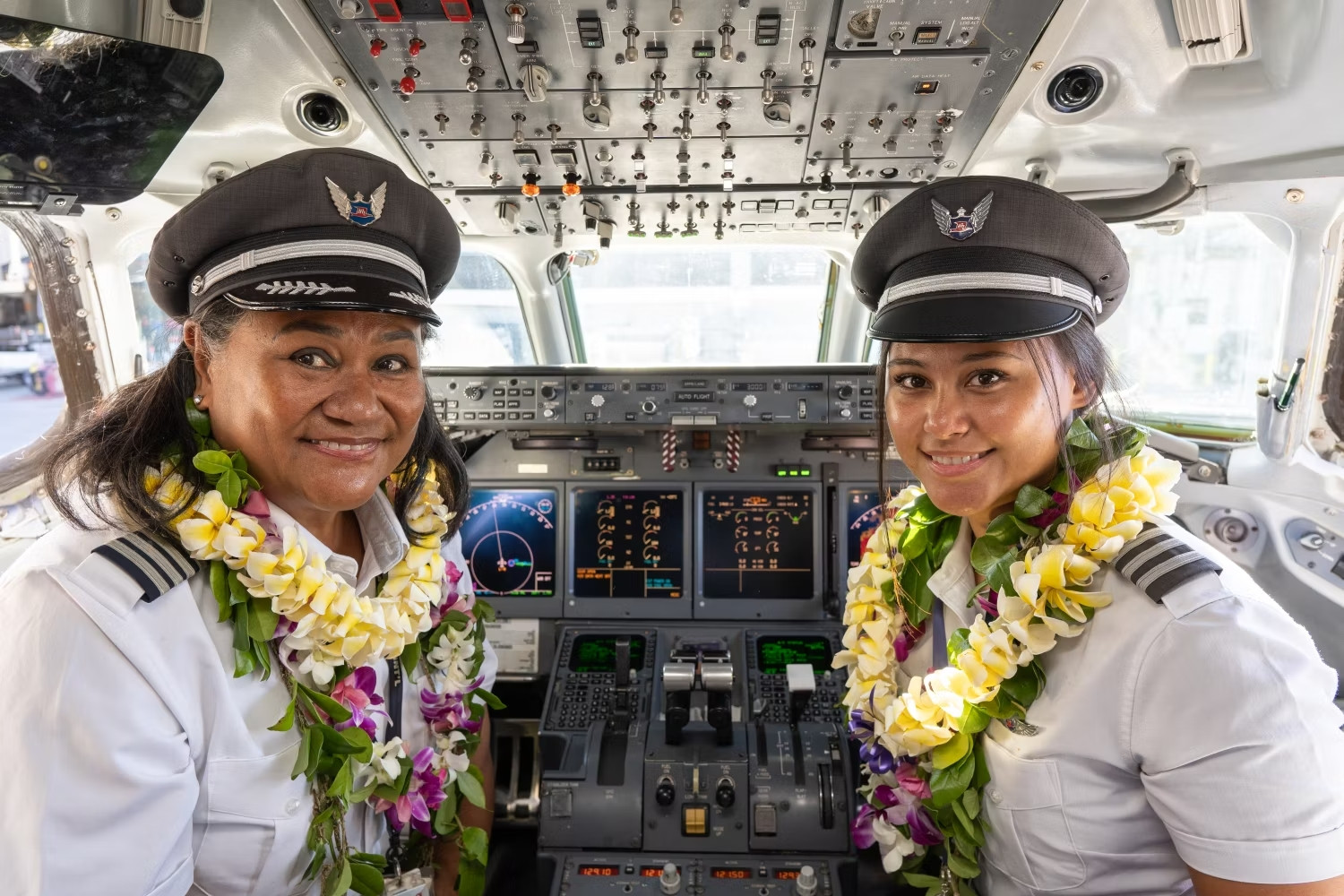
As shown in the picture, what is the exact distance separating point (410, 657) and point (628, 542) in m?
1.41

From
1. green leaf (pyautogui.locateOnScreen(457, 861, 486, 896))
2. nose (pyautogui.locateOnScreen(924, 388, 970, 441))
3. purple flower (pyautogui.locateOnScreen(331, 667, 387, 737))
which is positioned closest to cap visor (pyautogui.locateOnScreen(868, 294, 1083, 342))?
nose (pyautogui.locateOnScreen(924, 388, 970, 441))

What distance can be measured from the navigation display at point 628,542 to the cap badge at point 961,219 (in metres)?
1.86

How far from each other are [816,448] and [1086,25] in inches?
65.5

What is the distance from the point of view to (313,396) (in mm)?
1351

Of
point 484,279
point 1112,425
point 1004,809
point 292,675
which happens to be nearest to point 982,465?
point 1112,425

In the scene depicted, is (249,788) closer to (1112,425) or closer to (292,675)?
(292,675)

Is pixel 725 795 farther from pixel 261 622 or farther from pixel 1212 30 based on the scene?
pixel 1212 30

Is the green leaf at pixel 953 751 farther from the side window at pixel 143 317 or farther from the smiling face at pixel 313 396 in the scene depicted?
the side window at pixel 143 317

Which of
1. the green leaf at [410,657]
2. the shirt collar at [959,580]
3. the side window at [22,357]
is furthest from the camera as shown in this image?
the side window at [22,357]

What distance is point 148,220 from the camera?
110 inches

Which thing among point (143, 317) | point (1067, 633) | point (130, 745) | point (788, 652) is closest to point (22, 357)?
point (143, 317)

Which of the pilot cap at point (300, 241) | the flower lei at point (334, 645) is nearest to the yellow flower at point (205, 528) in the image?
the flower lei at point (334, 645)

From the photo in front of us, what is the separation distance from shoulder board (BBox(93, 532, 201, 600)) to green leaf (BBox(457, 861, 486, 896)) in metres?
1.05

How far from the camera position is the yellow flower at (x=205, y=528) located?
1.31 meters
